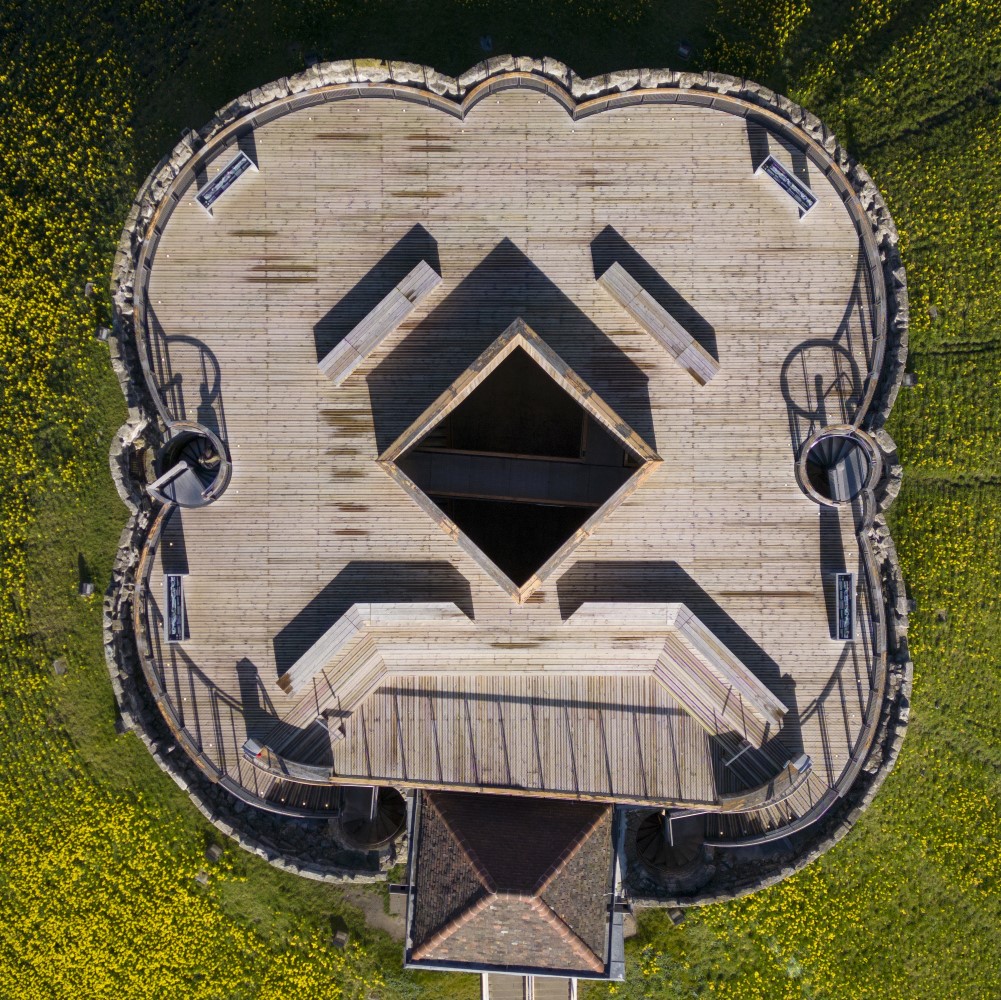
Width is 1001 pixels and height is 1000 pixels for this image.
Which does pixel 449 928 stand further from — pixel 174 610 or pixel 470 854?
pixel 174 610

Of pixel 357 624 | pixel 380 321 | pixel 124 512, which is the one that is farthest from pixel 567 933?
pixel 124 512

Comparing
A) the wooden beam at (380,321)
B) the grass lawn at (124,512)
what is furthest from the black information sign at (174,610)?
the wooden beam at (380,321)

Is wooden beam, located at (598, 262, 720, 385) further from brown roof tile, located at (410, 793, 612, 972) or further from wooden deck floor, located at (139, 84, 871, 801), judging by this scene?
brown roof tile, located at (410, 793, 612, 972)

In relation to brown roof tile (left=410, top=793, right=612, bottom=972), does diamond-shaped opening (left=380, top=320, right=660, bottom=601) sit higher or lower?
higher

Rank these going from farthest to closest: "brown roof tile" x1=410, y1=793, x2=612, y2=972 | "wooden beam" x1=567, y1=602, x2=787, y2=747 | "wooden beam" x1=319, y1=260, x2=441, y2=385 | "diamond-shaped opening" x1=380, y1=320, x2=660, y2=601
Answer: "wooden beam" x1=567, y1=602, x2=787, y2=747
"wooden beam" x1=319, y1=260, x2=441, y2=385
"diamond-shaped opening" x1=380, y1=320, x2=660, y2=601
"brown roof tile" x1=410, y1=793, x2=612, y2=972

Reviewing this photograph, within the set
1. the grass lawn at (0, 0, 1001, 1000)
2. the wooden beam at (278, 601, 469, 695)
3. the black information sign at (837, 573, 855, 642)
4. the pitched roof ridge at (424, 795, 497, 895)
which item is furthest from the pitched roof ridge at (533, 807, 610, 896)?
the black information sign at (837, 573, 855, 642)
